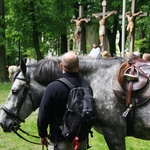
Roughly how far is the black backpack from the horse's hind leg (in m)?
0.35

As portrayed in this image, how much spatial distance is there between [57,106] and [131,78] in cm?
90

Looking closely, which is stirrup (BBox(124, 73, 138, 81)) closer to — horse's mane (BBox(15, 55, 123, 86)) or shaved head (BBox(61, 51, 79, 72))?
horse's mane (BBox(15, 55, 123, 86))

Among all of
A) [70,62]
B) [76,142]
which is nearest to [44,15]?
[70,62]

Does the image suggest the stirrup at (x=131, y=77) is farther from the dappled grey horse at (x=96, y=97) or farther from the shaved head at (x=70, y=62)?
the shaved head at (x=70, y=62)

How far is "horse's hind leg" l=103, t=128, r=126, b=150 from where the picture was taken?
11.9 ft

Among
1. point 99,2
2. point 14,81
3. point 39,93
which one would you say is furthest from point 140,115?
point 99,2

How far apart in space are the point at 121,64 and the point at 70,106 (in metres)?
0.88

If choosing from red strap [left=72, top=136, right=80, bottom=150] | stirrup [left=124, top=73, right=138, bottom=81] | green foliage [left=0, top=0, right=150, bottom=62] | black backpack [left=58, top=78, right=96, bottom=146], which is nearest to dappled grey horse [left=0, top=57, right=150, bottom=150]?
stirrup [left=124, top=73, right=138, bottom=81]

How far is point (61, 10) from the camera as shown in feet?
74.5

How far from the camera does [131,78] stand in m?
3.53

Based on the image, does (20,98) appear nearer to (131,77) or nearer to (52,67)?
(52,67)

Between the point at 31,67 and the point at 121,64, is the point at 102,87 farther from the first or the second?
the point at 31,67

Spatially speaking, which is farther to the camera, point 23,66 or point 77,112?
point 23,66

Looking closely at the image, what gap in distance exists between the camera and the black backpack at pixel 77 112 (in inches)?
126
